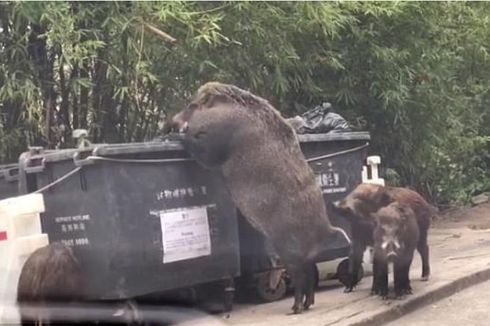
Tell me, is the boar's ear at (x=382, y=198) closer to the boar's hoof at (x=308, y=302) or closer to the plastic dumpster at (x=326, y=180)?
the plastic dumpster at (x=326, y=180)

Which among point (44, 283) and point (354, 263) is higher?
point (44, 283)

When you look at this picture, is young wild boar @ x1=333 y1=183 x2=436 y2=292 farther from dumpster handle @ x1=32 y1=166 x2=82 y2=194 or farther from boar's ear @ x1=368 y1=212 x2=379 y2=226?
dumpster handle @ x1=32 y1=166 x2=82 y2=194

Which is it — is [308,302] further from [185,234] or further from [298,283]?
[185,234]

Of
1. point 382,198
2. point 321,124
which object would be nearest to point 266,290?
point 382,198

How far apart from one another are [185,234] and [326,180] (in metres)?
2.02

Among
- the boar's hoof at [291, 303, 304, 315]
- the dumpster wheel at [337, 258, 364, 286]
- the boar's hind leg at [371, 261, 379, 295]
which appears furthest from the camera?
the dumpster wheel at [337, 258, 364, 286]

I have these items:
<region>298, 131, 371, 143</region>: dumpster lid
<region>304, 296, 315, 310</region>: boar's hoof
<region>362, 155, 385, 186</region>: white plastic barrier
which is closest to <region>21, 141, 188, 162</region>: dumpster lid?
<region>298, 131, 371, 143</region>: dumpster lid

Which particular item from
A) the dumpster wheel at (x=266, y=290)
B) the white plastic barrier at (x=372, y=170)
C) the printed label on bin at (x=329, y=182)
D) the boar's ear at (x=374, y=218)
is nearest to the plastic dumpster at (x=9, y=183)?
the dumpster wheel at (x=266, y=290)

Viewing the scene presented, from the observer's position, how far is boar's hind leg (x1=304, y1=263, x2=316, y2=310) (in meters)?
8.25

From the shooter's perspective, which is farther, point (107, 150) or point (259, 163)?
point (259, 163)

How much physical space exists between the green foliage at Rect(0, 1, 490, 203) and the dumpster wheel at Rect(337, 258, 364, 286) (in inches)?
82.9

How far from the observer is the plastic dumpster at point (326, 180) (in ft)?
28.3

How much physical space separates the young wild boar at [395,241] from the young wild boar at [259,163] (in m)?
0.70

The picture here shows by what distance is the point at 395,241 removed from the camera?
858cm
